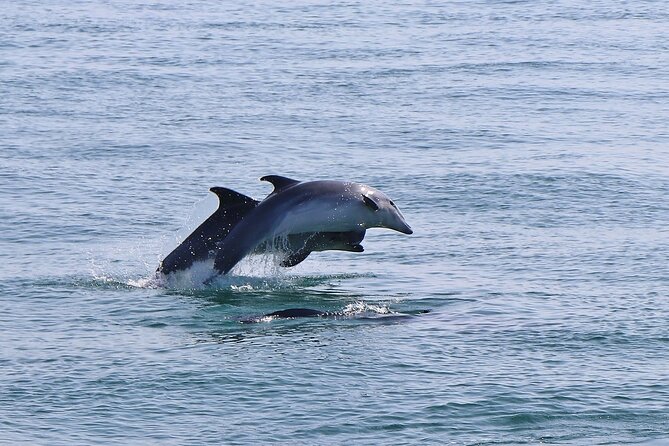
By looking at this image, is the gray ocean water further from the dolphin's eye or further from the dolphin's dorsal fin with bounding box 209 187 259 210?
the dolphin's eye

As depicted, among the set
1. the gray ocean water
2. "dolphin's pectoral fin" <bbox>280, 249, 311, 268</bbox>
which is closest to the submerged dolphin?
"dolphin's pectoral fin" <bbox>280, 249, 311, 268</bbox>

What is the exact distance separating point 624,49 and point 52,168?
62.0 feet

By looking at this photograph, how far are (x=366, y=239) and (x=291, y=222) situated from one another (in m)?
4.03

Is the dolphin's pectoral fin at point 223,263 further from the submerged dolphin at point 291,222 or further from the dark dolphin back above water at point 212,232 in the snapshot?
the dark dolphin back above water at point 212,232

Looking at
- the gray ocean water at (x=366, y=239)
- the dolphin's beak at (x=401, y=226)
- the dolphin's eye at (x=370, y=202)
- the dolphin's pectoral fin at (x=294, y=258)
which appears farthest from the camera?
the dolphin's beak at (x=401, y=226)

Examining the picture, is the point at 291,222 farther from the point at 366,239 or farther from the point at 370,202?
the point at 366,239

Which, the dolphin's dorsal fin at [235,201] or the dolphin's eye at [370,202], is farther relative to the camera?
the dolphin's dorsal fin at [235,201]

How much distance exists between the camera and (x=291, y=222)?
20.1 metres

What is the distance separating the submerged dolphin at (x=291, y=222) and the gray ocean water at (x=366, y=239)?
56 centimetres

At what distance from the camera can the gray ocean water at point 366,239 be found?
15.3m

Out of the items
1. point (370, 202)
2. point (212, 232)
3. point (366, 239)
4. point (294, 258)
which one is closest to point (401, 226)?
point (370, 202)

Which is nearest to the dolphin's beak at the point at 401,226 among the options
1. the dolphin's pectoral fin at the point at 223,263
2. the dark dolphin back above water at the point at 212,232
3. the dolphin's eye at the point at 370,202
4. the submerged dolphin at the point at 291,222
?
the submerged dolphin at the point at 291,222

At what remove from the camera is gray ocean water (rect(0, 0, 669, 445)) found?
15.3 meters

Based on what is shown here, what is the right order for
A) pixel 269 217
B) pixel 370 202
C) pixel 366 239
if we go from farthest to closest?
pixel 366 239 < pixel 269 217 < pixel 370 202
